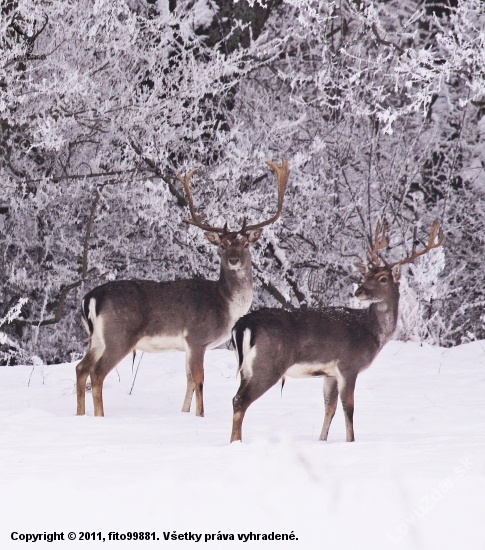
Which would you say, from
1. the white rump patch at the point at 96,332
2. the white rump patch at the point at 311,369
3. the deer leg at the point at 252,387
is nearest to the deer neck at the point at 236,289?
the white rump patch at the point at 96,332

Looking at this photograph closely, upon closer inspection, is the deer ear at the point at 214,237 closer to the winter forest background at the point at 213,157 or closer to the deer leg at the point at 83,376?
the deer leg at the point at 83,376

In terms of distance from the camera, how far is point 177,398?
8062 millimetres

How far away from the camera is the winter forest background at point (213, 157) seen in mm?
10609

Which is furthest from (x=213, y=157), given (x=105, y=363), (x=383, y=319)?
(x=383, y=319)

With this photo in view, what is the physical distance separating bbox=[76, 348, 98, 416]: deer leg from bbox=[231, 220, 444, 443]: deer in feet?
5.27

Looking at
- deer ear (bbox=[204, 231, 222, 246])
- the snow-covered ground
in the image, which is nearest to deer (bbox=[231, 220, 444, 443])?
the snow-covered ground

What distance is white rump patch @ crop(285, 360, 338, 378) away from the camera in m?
6.12

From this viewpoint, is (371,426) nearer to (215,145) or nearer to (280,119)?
(215,145)

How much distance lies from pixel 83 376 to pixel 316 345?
202cm

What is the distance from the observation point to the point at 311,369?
243 inches

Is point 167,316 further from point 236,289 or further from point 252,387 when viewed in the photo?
point 252,387

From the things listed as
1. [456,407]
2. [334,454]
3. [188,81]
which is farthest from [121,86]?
[334,454]

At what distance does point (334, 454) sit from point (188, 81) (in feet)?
24.2

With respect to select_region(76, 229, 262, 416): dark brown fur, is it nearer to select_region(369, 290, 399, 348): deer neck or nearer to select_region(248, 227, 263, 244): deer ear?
select_region(248, 227, 263, 244): deer ear
